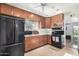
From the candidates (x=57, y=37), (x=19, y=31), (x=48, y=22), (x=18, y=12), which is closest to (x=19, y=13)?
(x=18, y=12)

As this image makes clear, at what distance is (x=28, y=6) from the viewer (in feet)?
6.21

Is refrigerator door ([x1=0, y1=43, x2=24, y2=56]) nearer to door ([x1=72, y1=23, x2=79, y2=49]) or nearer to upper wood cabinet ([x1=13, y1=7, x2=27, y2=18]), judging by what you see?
upper wood cabinet ([x1=13, y1=7, x2=27, y2=18])

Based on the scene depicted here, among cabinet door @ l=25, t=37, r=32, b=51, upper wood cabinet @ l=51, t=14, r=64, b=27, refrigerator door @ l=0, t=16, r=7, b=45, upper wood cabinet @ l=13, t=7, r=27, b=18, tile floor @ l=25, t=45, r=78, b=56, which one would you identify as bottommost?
tile floor @ l=25, t=45, r=78, b=56

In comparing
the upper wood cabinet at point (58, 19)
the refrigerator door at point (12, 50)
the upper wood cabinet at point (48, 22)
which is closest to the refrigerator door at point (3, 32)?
the refrigerator door at point (12, 50)

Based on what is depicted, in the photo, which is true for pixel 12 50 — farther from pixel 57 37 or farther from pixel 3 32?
pixel 57 37

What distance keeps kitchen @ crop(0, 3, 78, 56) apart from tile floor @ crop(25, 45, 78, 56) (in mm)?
45

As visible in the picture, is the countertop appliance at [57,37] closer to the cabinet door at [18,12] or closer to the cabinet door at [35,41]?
the cabinet door at [35,41]

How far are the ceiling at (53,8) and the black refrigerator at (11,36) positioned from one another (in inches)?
11.2

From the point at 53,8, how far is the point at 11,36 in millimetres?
968

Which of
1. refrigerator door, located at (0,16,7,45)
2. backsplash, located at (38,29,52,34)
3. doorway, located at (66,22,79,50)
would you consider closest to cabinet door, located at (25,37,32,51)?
backsplash, located at (38,29,52,34)

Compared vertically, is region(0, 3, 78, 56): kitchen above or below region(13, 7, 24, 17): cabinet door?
below

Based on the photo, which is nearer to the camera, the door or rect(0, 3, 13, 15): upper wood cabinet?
rect(0, 3, 13, 15): upper wood cabinet

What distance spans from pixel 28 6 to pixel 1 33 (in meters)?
0.71

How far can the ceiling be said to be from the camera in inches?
73.7
